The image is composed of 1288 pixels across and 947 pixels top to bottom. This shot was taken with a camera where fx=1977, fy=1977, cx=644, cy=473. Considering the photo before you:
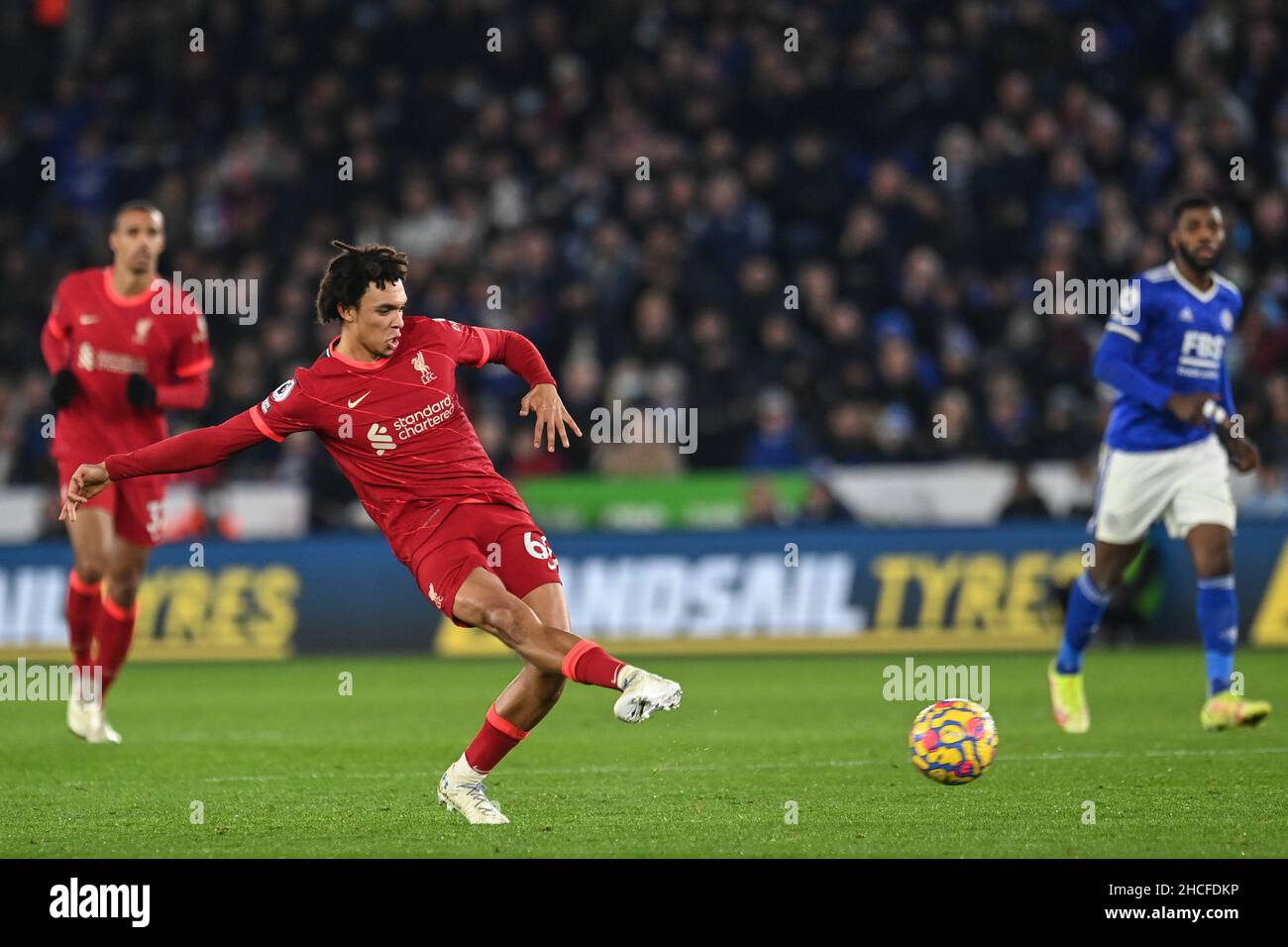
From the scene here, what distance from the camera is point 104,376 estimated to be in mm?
10859

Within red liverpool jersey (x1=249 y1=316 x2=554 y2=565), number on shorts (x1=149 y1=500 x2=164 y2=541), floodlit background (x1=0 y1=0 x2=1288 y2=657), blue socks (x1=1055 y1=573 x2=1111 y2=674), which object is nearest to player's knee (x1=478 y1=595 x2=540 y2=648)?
red liverpool jersey (x1=249 y1=316 x2=554 y2=565)

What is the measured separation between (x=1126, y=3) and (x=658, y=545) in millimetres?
9455

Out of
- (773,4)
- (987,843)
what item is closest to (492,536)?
(987,843)

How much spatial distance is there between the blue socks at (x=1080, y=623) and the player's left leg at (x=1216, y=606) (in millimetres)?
544

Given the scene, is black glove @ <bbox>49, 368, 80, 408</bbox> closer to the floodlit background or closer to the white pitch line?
the white pitch line

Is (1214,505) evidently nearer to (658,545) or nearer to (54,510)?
(658,545)

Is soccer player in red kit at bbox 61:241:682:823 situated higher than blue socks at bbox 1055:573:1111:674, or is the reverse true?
soccer player in red kit at bbox 61:241:682:823

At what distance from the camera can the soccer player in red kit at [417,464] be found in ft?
24.2

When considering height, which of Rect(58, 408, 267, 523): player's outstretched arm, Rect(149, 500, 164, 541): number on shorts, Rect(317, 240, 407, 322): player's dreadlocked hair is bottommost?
Rect(149, 500, 164, 541): number on shorts

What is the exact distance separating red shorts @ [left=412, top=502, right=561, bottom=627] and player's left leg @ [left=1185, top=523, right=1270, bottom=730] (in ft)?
13.6

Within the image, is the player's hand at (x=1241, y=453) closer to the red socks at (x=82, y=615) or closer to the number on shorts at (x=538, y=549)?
the number on shorts at (x=538, y=549)

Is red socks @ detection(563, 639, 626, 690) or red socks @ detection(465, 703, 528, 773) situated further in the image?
red socks @ detection(465, 703, 528, 773)

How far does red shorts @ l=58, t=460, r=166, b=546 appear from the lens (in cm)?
1077

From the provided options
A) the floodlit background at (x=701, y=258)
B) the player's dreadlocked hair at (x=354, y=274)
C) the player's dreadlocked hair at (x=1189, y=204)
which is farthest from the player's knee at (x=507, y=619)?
the floodlit background at (x=701, y=258)
